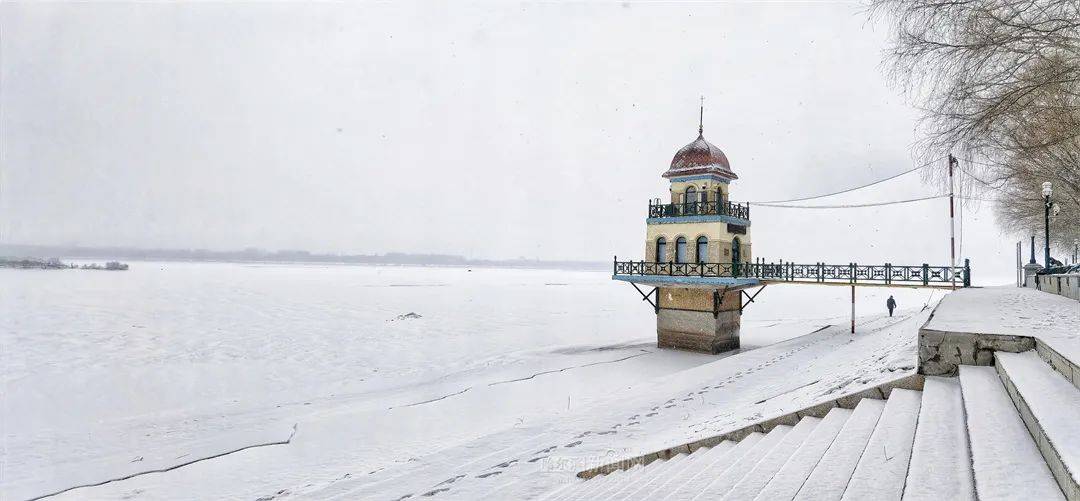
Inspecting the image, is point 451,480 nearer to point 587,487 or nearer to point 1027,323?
point 587,487

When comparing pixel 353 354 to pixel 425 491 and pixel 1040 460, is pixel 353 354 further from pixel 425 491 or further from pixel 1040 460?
pixel 1040 460

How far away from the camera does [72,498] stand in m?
9.34

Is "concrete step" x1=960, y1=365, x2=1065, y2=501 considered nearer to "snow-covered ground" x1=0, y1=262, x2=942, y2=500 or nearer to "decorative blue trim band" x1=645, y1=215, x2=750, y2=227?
"snow-covered ground" x1=0, y1=262, x2=942, y2=500

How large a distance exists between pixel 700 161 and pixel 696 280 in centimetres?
563

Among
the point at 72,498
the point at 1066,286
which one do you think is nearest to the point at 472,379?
the point at 72,498

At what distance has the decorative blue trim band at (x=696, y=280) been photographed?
2078cm

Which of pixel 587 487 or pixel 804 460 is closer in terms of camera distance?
pixel 804 460

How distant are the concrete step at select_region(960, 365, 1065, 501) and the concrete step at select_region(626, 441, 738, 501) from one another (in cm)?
239

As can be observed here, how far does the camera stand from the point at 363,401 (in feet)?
52.2

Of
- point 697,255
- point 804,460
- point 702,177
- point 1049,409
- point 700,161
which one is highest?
point 700,161

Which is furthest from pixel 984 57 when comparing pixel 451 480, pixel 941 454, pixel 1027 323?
pixel 451 480

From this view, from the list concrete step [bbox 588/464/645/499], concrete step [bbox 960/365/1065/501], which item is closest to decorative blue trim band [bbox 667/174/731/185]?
concrete step [bbox 588/464/645/499]

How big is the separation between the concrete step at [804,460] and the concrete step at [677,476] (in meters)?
1.06

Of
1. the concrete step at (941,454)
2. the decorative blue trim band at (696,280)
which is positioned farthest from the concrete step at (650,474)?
the decorative blue trim band at (696,280)
